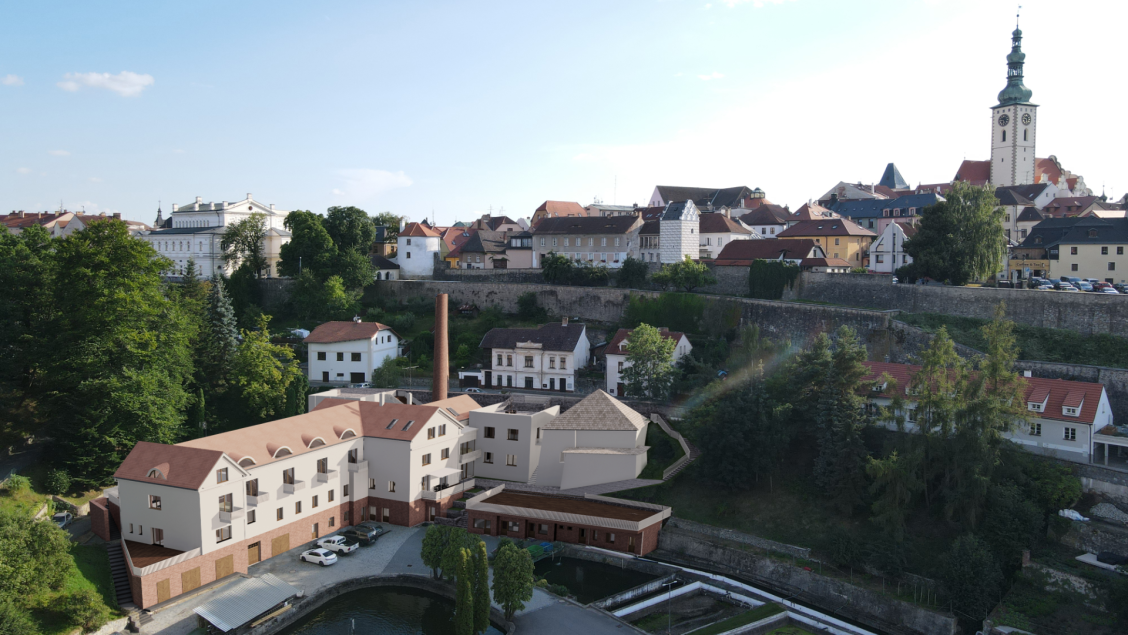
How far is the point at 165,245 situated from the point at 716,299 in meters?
48.8

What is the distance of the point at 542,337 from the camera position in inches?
1763

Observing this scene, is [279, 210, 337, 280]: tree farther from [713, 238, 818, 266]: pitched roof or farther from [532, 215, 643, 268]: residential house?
[713, 238, 818, 266]: pitched roof

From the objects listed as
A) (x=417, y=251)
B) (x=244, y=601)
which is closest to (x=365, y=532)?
(x=244, y=601)

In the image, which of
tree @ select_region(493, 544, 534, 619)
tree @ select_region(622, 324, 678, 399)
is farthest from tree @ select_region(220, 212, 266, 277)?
tree @ select_region(493, 544, 534, 619)

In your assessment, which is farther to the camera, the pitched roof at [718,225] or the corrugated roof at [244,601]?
the pitched roof at [718,225]

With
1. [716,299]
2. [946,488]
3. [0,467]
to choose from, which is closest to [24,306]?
[0,467]

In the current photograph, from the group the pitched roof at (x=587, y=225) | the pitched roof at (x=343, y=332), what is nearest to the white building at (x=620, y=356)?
the pitched roof at (x=343, y=332)

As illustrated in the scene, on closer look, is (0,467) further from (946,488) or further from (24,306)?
(946,488)

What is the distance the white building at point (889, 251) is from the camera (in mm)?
51125

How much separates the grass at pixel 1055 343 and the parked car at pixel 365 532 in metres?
26.2

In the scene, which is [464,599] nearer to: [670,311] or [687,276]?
[670,311]

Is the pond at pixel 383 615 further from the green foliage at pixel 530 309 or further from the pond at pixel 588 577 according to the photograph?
the green foliage at pixel 530 309

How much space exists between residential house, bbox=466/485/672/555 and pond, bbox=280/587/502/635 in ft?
16.8

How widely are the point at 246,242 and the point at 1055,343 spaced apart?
55490 mm
